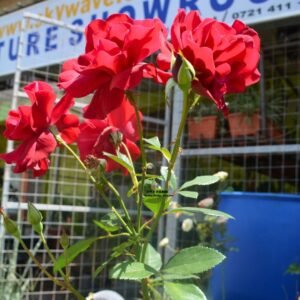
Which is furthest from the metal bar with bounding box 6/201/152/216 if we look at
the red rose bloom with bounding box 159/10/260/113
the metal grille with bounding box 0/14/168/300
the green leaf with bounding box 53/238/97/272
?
the red rose bloom with bounding box 159/10/260/113

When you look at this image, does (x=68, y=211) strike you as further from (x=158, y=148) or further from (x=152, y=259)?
(x=158, y=148)

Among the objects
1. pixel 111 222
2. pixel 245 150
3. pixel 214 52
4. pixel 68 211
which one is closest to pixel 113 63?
pixel 214 52

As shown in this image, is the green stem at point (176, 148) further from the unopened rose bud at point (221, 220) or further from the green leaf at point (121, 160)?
the unopened rose bud at point (221, 220)

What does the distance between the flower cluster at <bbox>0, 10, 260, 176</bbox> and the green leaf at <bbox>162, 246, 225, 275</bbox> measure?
18 cm

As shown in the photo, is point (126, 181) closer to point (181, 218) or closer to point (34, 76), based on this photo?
point (181, 218)

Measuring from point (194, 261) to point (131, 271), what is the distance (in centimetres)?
8

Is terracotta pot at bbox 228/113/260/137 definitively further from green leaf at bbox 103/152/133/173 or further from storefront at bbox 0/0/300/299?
green leaf at bbox 103/152/133/173

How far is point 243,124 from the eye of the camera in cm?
289

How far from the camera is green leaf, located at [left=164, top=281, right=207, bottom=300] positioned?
0.59 metres

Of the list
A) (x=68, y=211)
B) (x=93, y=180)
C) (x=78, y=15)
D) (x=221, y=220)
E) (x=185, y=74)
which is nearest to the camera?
(x=185, y=74)

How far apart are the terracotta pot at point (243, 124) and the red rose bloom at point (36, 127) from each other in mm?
2194

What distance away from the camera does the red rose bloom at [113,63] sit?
0.63 meters

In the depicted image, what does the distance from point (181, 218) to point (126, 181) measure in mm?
413

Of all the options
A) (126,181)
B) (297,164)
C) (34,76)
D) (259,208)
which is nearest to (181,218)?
(126,181)
